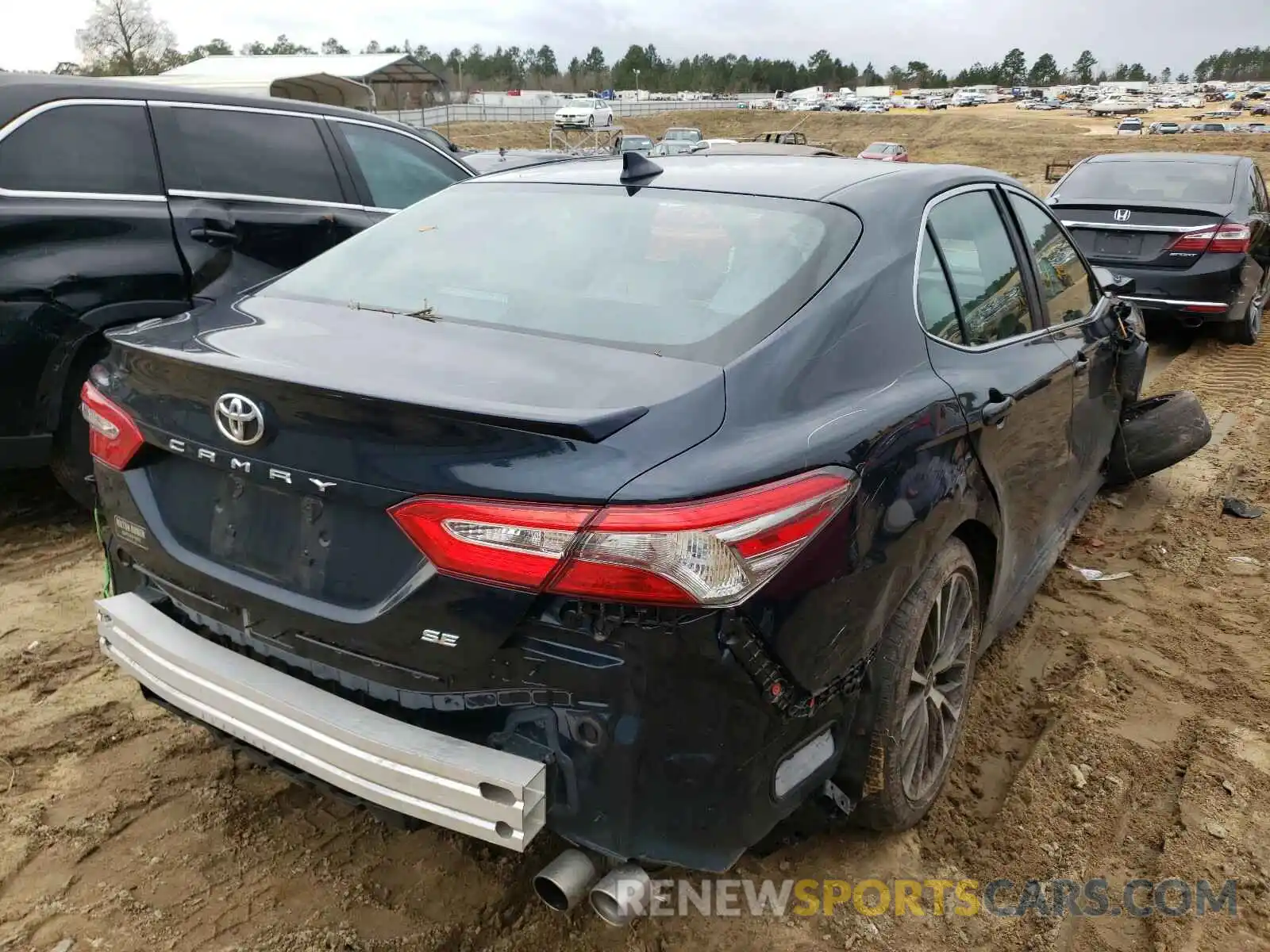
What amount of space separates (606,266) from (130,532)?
1350 millimetres

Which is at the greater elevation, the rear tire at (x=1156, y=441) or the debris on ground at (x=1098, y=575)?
the rear tire at (x=1156, y=441)

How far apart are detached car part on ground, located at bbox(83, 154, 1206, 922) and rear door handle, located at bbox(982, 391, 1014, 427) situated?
0.02 m

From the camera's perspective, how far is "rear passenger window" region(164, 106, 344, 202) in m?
4.71

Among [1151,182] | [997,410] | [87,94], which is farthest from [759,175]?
[1151,182]

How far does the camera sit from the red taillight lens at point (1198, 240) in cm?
802

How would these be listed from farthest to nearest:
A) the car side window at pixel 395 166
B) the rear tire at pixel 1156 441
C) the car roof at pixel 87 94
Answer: the car side window at pixel 395 166, the rear tire at pixel 1156 441, the car roof at pixel 87 94

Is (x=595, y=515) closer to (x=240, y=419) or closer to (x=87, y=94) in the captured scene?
(x=240, y=419)

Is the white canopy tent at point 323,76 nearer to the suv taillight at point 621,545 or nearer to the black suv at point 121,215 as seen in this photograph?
the black suv at point 121,215

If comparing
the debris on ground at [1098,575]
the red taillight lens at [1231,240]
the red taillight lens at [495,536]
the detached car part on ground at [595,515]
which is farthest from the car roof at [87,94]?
the red taillight lens at [1231,240]

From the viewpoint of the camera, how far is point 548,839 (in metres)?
2.23

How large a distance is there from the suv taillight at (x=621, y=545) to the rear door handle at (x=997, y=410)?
1.04m

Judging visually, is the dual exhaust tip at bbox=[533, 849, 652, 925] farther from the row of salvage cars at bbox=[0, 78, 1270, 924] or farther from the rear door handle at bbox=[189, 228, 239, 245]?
the rear door handle at bbox=[189, 228, 239, 245]

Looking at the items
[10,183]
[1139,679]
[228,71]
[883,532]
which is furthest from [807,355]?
[228,71]

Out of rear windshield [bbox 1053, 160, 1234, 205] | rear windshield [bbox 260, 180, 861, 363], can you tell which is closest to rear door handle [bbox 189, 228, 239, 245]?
rear windshield [bbox 260, 180, 861, 363]
